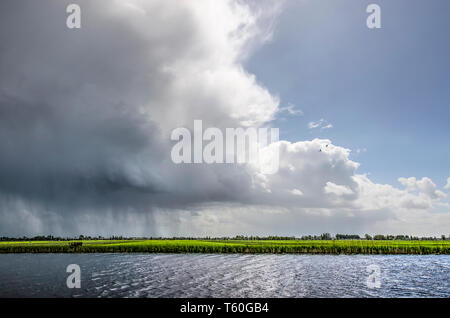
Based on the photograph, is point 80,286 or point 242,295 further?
point 80,286

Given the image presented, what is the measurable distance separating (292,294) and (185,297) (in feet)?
38.7

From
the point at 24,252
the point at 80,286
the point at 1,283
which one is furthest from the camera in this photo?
the point at 24,252

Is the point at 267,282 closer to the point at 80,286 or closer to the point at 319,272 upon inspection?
the point at 319,272

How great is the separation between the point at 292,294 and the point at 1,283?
3834 centimetres
